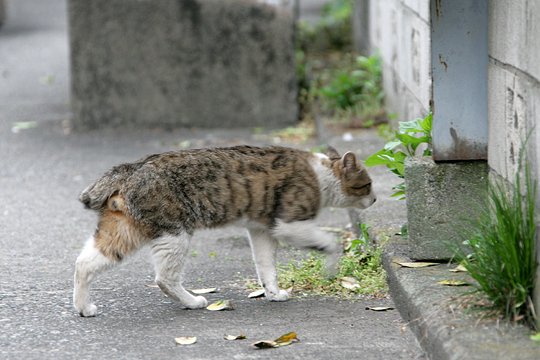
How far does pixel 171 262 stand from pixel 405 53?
3953 mm

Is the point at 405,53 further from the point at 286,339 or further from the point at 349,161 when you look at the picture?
the point at 286,339

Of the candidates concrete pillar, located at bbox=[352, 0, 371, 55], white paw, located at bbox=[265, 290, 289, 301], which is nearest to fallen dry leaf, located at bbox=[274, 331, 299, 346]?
white paw, located at bbox=[265, 290, 289, 301]

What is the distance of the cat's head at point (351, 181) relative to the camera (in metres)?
5.79

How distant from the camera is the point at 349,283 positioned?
18.6 ft

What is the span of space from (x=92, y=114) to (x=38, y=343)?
20.1 feet

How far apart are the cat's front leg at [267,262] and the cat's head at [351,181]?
521 millimetres

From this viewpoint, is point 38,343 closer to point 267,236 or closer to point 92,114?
point 267,236

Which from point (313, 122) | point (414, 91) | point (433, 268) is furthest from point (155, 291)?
point (313, 122)

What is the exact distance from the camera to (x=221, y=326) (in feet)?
16.7

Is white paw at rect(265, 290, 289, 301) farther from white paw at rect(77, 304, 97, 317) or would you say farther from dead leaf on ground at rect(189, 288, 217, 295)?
white paw at rect(77, 304, 97, 317)

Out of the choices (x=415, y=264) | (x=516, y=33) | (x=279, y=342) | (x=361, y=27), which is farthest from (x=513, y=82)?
(x=361, y=27)

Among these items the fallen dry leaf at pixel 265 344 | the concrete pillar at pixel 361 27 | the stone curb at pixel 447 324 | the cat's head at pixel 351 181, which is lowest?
the fallen dry leaf at pixel 265 344

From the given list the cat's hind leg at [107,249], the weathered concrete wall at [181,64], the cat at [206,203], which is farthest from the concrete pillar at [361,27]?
the cat's hind leg at [107,249]

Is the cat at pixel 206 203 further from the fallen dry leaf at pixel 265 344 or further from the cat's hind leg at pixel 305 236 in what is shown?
the fallen dry leaf at pixel 265 344
